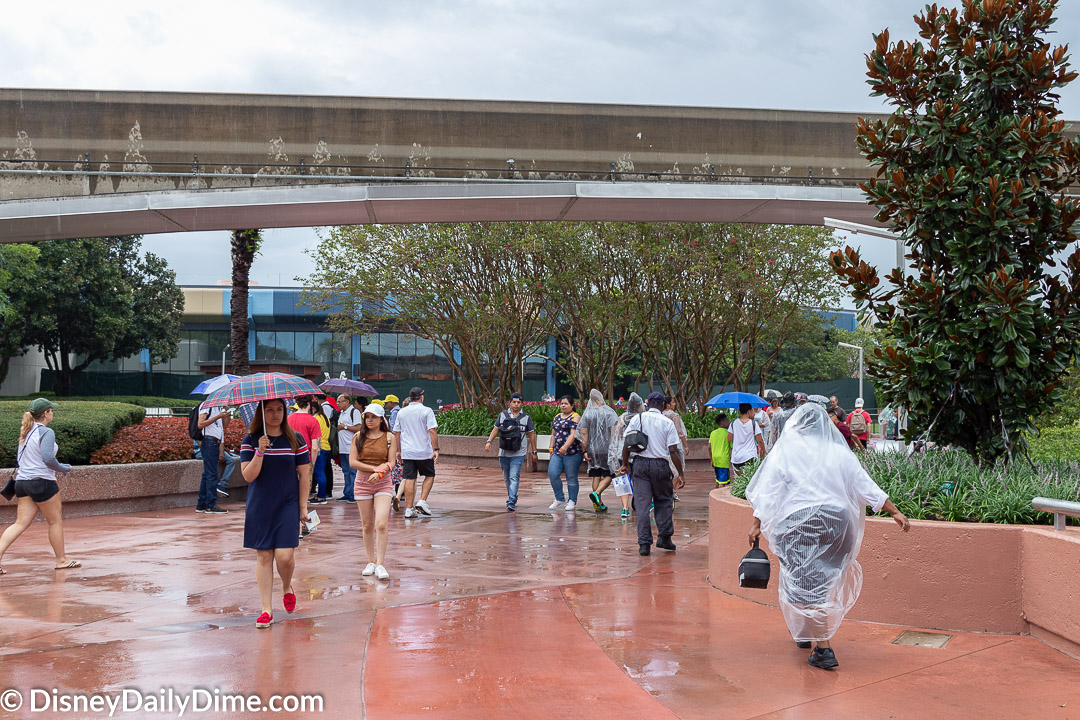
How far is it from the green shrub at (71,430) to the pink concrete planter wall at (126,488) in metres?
0.32

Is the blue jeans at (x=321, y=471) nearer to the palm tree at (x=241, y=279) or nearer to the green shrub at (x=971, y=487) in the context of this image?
the palm tree at (x=241, y=279)

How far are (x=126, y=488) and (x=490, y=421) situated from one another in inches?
494

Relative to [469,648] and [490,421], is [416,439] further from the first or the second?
[490,421]

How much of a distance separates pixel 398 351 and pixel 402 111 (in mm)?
41628

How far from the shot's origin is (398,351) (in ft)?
189

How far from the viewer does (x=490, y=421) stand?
25.7m

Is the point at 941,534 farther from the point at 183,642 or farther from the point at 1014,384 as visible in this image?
the point at 183,642

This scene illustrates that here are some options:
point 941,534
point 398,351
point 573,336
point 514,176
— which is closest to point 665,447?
point 941,534

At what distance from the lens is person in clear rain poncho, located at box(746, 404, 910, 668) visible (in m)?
6.17

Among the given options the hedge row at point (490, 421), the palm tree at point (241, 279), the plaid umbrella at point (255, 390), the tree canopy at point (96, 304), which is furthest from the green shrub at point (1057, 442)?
the tree canopy at point (96, 304)

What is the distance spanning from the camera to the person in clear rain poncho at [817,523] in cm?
617

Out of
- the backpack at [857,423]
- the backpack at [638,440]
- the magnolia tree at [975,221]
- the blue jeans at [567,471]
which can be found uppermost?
the magnolia tree at [975,221]

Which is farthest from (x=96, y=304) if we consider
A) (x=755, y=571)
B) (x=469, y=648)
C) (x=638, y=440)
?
(x=755, y=571)

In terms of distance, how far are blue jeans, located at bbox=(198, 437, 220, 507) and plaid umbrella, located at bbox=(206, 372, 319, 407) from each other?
6392 mm
